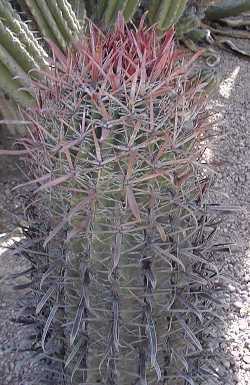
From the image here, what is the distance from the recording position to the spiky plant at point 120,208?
1288mm

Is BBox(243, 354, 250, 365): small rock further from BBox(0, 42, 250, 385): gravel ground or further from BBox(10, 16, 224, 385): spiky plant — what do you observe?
BBox(10, 16, 224, 385): spiky plant

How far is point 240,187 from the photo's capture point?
10.4ft

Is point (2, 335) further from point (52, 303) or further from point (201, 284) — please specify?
point (201, 284)

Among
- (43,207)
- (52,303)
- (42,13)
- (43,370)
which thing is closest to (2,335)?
(43,370)

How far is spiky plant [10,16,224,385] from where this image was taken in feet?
4.23

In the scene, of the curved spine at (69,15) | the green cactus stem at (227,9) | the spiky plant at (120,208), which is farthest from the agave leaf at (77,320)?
the green cactus stem at (227,9)

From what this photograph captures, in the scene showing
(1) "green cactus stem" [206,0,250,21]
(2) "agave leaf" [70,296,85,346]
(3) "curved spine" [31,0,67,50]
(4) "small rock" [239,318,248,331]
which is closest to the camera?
(2) "agave leaf" [70,296,85,346]

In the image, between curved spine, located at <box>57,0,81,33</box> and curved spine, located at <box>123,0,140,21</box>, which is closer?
curved spine, located at <box>57,0,81,33</box>

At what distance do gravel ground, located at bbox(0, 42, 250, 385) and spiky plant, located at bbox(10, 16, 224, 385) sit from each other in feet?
0.61

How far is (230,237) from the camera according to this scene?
2766 mm

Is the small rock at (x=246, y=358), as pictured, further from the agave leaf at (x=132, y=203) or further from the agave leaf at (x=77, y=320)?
the agave leaf at (x=132, y=203)

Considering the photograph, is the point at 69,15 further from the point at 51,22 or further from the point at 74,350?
the point at 74,350

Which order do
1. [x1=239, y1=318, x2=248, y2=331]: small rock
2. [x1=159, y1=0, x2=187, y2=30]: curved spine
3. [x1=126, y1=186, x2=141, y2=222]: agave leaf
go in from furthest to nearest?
[x1=159, y1=0, x2=187, y2=30]: curved spine
[x1=239, y1=318, x2=248, y2=331]: small rock
[x1=126, y1=186, x2=141, y2=222]: agave leaf

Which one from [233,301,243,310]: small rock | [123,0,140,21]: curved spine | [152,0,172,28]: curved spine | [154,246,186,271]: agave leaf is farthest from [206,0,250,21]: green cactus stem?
[154,246,186,271]: agave leaf
